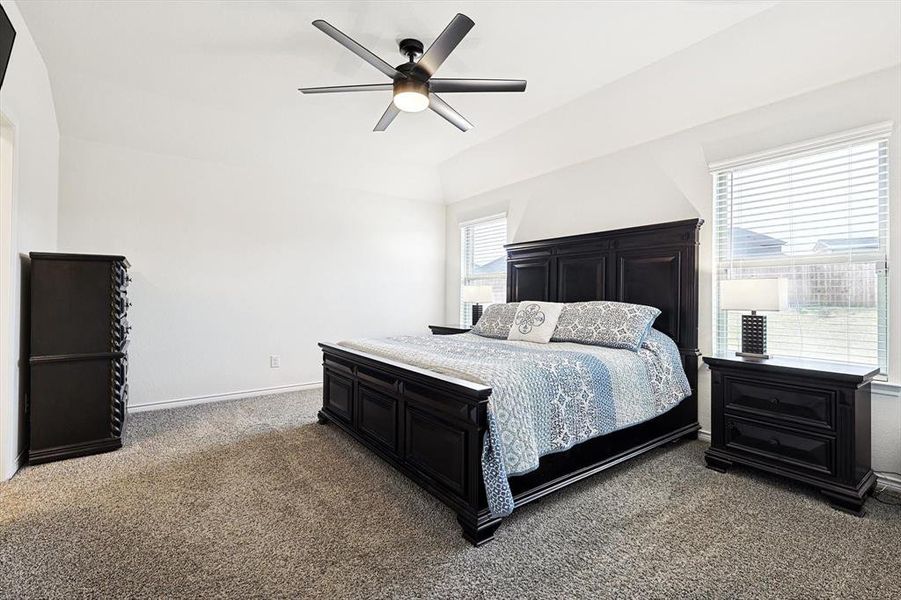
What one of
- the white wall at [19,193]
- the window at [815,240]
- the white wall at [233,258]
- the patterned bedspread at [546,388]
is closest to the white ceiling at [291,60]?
the white wall at [19,193]

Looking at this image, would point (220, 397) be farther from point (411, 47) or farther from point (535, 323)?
point (411, 47)

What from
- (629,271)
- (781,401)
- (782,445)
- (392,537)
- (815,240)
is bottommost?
(392,537)

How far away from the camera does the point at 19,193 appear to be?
8.50 ft

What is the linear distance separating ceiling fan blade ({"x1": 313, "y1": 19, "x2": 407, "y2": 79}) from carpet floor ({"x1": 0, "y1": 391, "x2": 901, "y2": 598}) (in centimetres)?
242

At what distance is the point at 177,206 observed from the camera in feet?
13.8

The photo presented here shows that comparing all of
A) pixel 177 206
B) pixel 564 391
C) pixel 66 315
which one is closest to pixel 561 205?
pixel 564 391

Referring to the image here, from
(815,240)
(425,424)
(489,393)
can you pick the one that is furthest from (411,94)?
(815,240)

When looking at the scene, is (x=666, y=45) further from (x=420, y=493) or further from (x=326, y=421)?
(x=326, y=421)

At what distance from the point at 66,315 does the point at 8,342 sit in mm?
376

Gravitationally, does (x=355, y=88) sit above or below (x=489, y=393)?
above

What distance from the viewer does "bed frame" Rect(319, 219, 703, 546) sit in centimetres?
201

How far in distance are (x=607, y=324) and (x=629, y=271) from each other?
781 millimetres

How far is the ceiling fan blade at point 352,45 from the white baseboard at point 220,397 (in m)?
3.64

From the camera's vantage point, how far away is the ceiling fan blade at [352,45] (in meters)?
2.10
